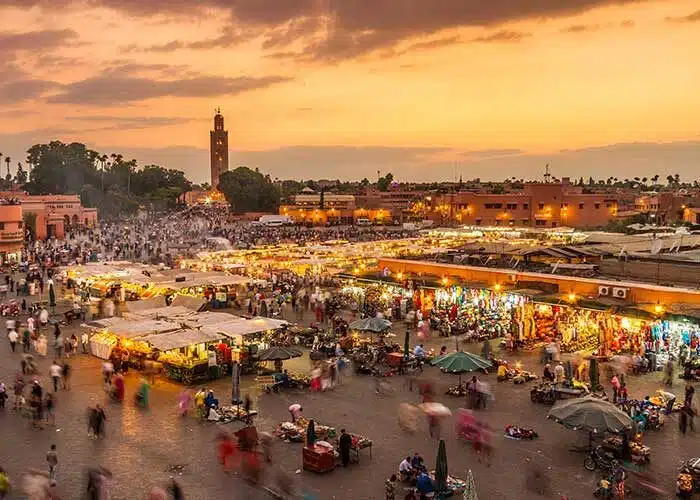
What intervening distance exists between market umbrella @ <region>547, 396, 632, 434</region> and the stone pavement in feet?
2.41

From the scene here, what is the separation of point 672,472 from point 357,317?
15.9m

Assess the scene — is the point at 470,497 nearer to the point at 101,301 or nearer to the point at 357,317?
the point at 357,317

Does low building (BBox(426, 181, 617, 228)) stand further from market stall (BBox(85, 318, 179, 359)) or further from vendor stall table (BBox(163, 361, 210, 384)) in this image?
vendor stall table (BBox(163, 361, 210, 384))

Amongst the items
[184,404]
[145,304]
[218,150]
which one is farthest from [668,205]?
[218,150]

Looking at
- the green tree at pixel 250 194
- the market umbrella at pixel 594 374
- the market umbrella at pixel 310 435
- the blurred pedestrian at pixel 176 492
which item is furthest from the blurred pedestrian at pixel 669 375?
the green tree at pixel 250 194

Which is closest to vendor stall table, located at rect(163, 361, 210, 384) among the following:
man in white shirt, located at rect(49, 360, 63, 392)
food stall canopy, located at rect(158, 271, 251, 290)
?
man in white shirt, located at rect(49, 360, 63, 392)

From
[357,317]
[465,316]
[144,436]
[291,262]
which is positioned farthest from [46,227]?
[144,436]

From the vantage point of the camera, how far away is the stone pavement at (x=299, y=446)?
11.0 metres

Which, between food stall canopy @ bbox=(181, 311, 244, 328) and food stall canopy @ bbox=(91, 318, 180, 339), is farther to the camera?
food stall canopy @ bbox=(181, 311, 244, 328)

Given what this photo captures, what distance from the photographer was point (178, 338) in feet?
58.3

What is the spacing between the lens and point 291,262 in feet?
112

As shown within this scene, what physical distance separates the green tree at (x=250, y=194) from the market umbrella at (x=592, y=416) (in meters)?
102

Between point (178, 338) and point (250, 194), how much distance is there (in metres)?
95.0

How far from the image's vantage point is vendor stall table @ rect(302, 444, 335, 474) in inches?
451
